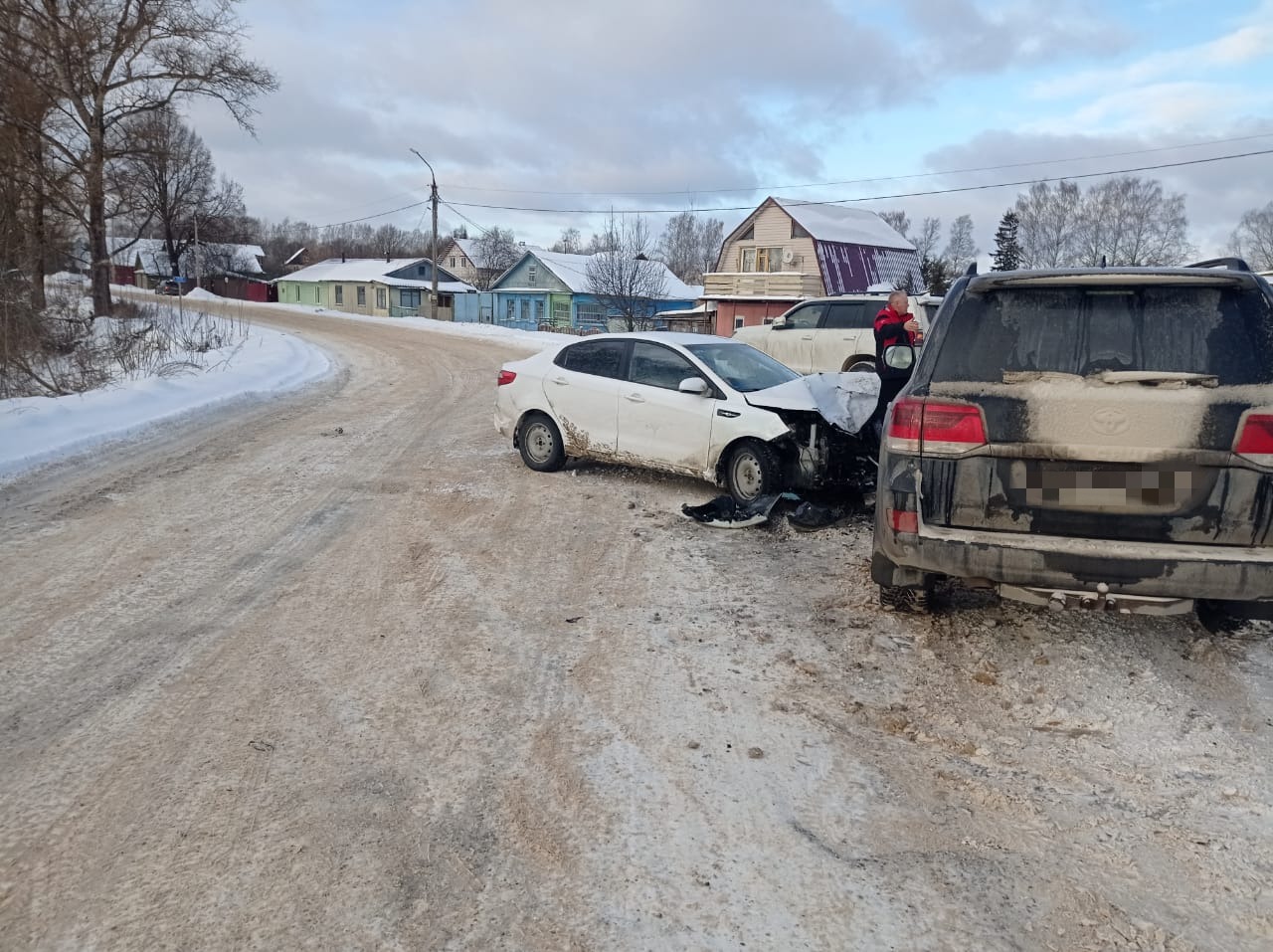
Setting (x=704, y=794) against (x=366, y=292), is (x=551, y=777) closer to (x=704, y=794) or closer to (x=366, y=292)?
(x=704, y=794)

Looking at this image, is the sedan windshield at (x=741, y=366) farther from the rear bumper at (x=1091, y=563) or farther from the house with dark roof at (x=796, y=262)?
the house with dark roof at (x=796, y=262)

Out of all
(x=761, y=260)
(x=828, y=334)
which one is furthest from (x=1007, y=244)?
(x=828, y=334)

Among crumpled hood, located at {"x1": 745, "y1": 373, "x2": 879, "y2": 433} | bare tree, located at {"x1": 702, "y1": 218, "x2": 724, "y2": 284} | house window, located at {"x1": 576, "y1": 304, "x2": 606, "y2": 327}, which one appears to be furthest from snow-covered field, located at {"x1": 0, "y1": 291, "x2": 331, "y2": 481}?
bare tree, located at {"x1": 702, "y1": 218, "x2": 724, "y2": 284}

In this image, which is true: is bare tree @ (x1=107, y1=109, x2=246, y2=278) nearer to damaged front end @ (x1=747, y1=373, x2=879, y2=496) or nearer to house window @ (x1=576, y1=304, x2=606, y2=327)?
house window @ (x1=576, y1=304, x2=606, y2=327)

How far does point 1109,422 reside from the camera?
3531 millimetres

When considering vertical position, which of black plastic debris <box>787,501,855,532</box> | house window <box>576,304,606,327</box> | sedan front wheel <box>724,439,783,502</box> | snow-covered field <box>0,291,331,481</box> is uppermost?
house window <box>576,304,606,327</box>

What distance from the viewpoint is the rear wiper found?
3498mm

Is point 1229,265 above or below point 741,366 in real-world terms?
above

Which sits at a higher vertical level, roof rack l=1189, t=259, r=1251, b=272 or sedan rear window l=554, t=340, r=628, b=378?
roof rack l=1189, t=259, r=1251, b=272

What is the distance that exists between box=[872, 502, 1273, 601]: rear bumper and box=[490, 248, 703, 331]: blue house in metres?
52.8

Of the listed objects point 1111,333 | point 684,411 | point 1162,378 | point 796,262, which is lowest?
point 684,411

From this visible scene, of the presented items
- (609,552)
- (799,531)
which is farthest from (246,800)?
(799,531)

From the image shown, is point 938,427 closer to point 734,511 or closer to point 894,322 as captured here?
point 734,511

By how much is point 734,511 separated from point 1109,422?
356 centimetres
